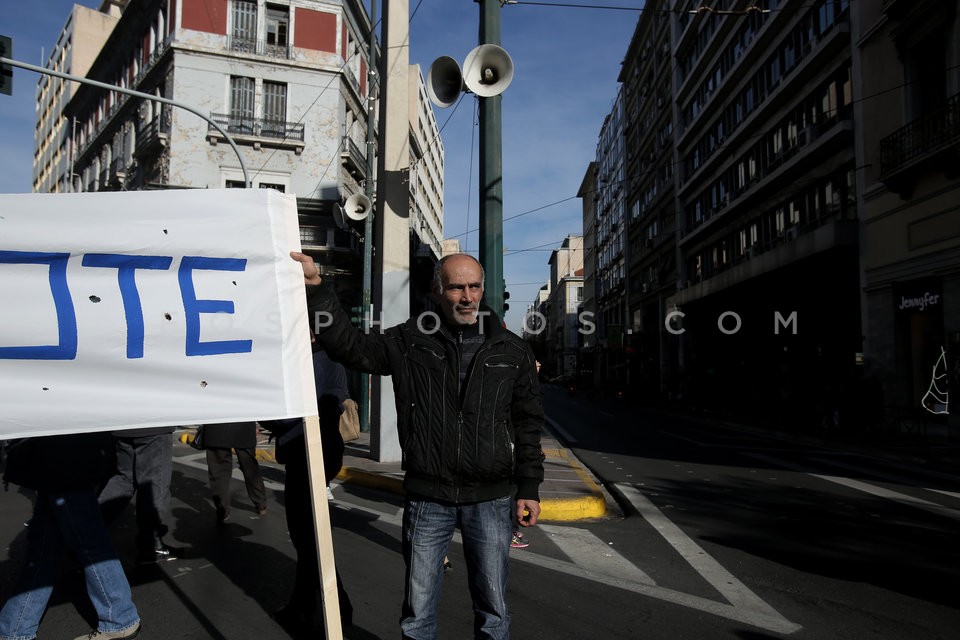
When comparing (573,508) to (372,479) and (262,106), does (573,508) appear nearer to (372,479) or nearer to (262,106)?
(372,479)

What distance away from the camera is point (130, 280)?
2711 millimetres

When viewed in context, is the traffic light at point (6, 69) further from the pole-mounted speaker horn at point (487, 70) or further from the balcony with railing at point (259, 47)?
the balcony with railing at point (259, 47)

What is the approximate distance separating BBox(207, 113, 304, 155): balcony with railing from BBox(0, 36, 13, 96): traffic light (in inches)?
514

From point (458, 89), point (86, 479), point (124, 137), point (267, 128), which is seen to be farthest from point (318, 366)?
point (124, 137)

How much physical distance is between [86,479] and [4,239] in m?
1.32

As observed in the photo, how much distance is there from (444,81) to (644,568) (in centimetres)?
660

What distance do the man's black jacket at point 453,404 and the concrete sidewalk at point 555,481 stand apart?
3.90 metres

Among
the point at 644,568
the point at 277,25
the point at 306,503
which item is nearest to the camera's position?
the point at 306,503

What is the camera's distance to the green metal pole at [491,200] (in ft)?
26.2

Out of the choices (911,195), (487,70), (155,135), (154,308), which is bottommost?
(154,308)

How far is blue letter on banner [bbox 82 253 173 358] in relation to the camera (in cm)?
268

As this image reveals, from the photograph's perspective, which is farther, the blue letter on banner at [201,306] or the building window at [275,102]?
the building window at [275,102]

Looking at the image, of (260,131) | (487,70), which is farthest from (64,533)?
(260,131)

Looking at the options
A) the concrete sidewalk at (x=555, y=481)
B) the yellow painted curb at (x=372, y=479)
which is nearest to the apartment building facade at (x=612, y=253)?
the concrete sidewalk at (x=555, y=481)
